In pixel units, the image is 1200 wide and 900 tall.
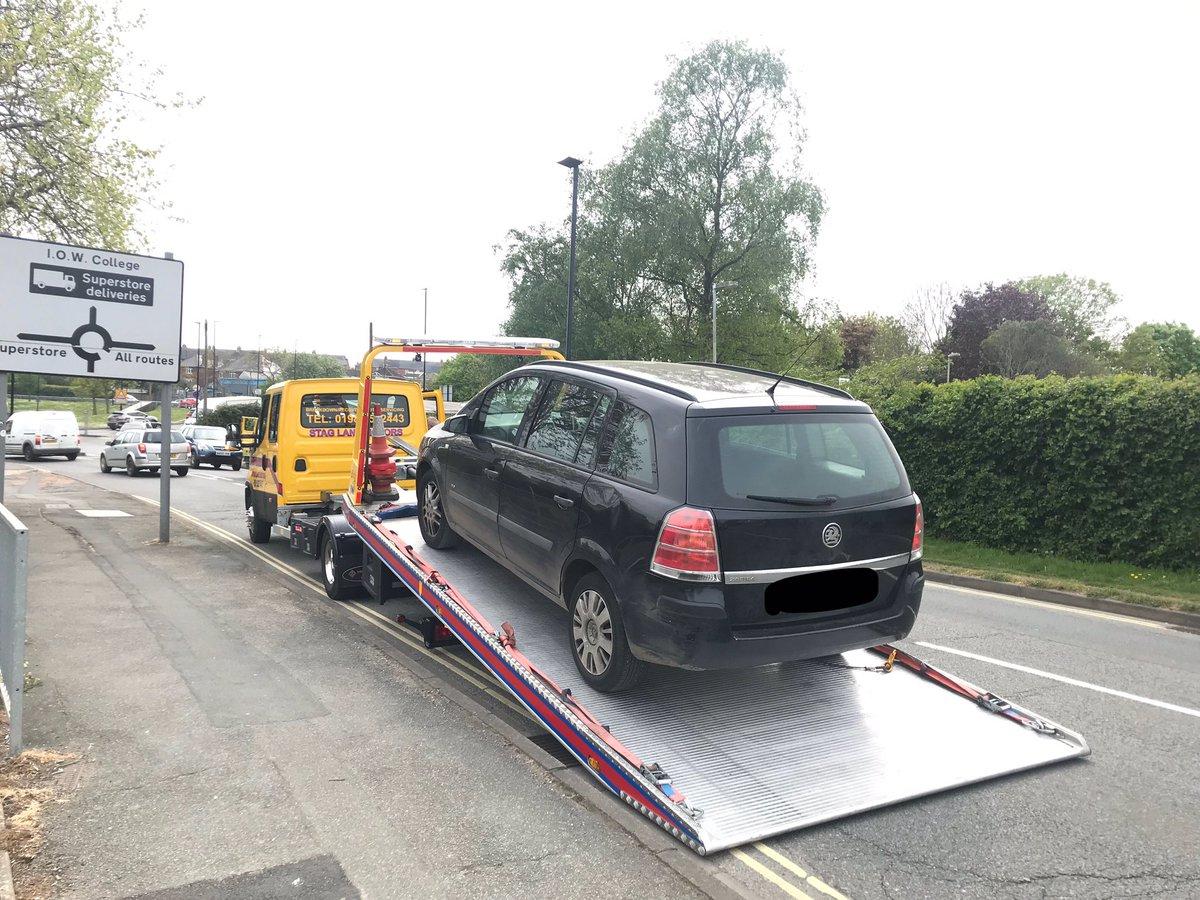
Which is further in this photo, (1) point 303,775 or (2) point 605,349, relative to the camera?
(2) point 605,349

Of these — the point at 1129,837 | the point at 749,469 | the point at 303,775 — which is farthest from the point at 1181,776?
the point at 303,775

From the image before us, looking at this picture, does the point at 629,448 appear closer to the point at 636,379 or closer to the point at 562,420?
the point at 636,379

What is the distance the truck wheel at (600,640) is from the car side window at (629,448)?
1.95ft

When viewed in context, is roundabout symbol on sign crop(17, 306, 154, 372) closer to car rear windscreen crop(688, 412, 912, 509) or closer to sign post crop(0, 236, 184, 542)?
sign post crop(0, 236, 184, 542)

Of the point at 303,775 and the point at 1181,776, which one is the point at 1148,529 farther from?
the point at 303,775

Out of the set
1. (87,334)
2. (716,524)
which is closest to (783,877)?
(716,524)

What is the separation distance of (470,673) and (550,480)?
6.43 feet

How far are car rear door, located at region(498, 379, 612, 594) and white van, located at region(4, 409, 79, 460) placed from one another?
34.2 meters

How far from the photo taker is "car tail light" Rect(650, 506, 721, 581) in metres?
4.09

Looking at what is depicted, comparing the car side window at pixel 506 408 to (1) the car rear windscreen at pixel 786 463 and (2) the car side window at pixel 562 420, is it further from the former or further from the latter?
(1) the car rear windscreen at pixel 786 463

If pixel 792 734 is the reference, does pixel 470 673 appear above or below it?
below

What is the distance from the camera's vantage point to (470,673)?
6.24m

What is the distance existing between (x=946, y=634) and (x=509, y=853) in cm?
556

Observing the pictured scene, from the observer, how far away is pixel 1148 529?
1078 cm
